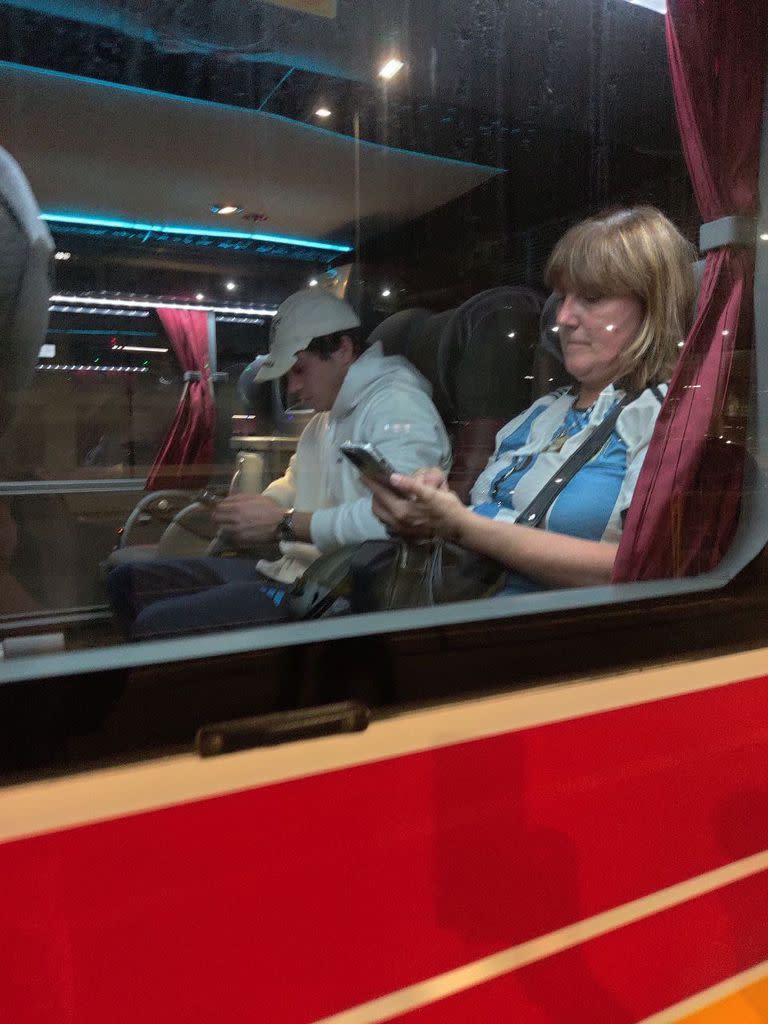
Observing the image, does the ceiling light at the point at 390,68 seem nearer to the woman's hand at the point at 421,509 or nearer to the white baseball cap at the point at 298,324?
the white baseball cap at the point at 298,324

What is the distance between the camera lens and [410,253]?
2.00 meters

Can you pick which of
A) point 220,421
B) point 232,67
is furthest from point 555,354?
point 232,67

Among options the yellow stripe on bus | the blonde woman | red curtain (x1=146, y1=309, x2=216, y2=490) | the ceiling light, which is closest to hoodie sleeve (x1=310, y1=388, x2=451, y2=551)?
the blonde woman

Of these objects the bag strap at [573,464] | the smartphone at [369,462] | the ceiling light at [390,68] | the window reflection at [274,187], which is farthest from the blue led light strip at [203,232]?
the bag strap at [573,464]

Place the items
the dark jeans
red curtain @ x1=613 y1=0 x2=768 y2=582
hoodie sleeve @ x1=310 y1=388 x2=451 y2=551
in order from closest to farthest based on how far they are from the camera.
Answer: the dark jeans < red curtain @ x1=613 y1=0 x2=768 y2=582 < hoodie sleeve @ x1=310 y1=388 x2=451 y2=551

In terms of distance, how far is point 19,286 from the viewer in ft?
3.55

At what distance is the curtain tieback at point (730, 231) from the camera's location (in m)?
1.45

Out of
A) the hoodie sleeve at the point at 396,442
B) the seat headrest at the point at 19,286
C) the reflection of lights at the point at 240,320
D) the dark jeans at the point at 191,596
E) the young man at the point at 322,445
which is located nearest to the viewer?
the seat headrest at the point at 19,286

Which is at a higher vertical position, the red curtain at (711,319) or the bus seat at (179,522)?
the red curtain at (711,319)

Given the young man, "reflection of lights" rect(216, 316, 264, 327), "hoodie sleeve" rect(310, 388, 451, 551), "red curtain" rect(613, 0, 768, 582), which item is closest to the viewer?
"red curtain" rect(613, 0, 768, 582)

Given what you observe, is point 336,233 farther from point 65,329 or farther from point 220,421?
point 65,329

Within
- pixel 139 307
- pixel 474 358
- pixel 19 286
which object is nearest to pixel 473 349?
pixel 474 358

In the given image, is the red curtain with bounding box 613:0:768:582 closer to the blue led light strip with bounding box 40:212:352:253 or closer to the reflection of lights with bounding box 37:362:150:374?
the blue led light strip with bounding box 40:212:352:253

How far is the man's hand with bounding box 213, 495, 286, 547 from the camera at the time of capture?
1.80 m
